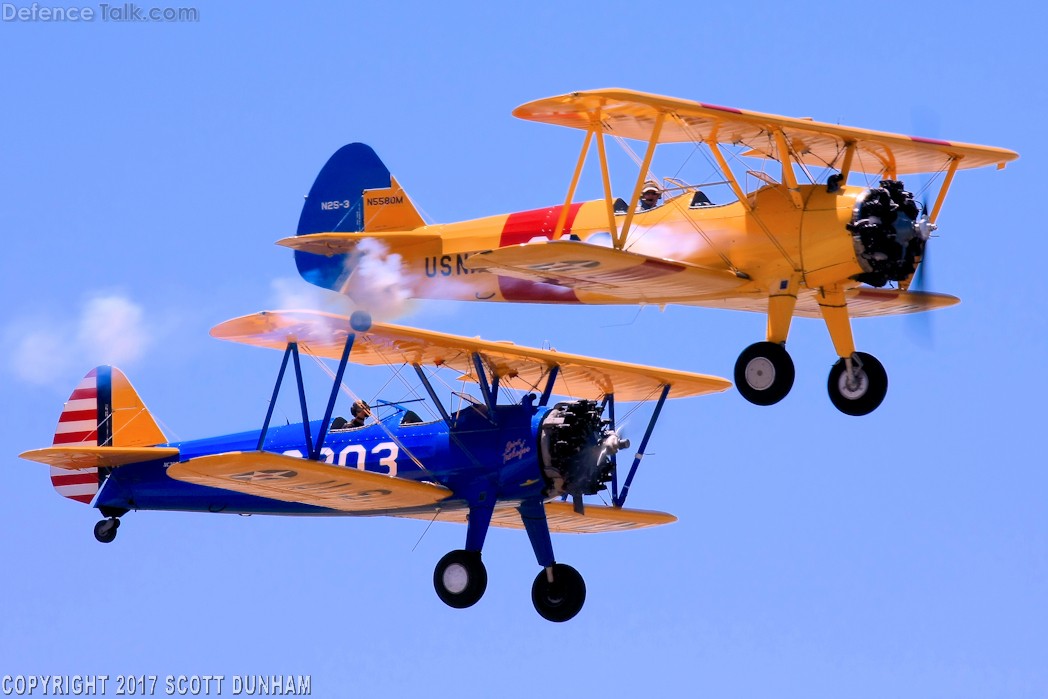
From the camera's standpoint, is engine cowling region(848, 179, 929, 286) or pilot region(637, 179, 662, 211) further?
pilot region(637, 179, 662, 211)

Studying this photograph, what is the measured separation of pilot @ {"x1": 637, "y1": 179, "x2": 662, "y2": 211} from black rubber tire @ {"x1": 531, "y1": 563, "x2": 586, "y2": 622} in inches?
151

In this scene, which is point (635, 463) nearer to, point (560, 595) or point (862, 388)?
point (560, 595)

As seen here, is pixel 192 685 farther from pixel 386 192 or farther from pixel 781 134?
pixel 781 134

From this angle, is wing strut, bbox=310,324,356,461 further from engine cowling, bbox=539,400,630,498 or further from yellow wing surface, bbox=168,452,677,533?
engine cowling, bbox=539,400,630,498

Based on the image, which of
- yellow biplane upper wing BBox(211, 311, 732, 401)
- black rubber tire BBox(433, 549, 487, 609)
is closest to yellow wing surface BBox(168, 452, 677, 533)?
black rubber tire BBox(433, 549, 487, 609)

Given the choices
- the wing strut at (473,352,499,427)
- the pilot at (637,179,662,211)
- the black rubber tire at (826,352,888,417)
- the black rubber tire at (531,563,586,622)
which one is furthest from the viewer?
the black rubber tire at (531,563,586,622)

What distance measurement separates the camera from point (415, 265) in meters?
23.6

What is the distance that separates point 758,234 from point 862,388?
1.78m

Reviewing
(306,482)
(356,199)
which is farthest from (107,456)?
(356,199)

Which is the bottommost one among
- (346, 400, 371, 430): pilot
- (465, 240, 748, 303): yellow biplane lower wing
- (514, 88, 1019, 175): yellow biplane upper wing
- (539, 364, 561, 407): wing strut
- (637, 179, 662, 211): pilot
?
(346, 400, 371, 430): pilot

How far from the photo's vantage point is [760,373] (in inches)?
825

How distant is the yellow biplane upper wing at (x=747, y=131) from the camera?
20422mm

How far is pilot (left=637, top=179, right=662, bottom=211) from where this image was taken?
21719 mm

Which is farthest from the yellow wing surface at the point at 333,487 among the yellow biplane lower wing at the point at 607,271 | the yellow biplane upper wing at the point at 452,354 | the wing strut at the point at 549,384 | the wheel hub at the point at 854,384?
the wheel hub at the point at 854,384
